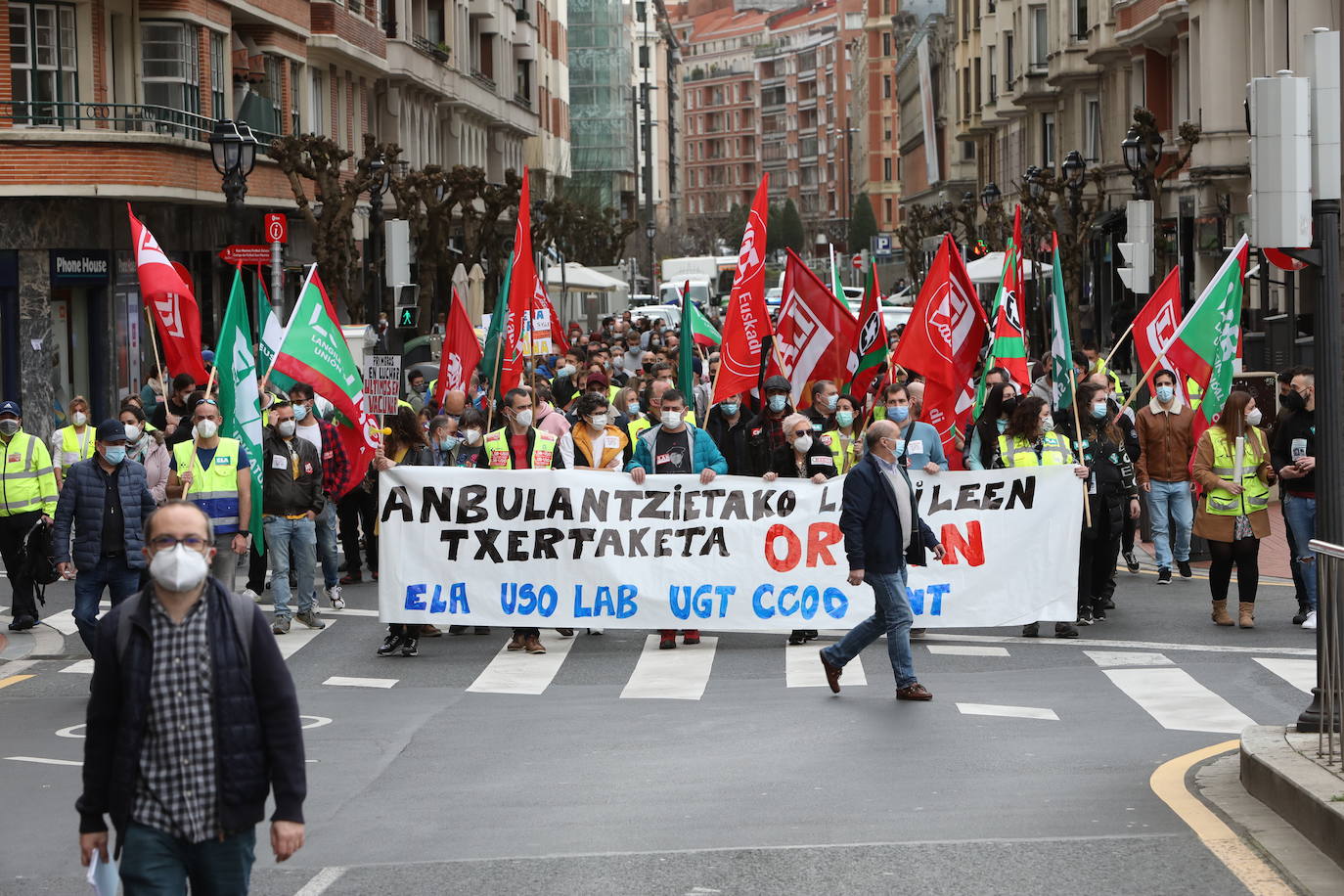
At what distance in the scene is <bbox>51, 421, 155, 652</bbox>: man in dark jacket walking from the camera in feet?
→ 44.3

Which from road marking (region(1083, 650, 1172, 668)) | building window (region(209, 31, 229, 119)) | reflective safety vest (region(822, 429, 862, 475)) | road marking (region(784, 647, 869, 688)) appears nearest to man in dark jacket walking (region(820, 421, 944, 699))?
road marking (region(784, 647, 869, 688))

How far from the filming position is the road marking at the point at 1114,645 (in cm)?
1399

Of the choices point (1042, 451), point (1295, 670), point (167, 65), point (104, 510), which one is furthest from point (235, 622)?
point (167, 65)

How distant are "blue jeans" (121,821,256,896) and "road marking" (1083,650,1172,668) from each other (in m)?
8.65

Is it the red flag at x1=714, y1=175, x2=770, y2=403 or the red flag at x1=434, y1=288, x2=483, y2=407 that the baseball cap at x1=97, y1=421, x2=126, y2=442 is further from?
the red flag at x1=434, y1=288, x2=483, y2=407

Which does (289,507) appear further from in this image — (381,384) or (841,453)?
(381,384)

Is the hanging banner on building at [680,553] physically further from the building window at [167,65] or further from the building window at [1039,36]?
the building window at [1039,36]

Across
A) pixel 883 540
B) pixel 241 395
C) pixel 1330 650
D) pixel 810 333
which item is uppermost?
pixel 810 333

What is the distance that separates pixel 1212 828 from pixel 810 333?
1099cm

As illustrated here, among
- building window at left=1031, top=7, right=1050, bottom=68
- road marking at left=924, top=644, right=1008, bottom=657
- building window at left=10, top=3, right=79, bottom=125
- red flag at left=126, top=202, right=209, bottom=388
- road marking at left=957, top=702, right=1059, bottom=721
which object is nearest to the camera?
road marking at left=957, top=702, right=1059, bottom=721

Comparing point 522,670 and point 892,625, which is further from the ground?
point 892,625

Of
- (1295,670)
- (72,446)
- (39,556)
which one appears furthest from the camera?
(72,446)

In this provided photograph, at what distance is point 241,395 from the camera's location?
51.0ft

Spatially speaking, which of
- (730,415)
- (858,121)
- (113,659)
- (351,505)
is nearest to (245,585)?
(351,505)
